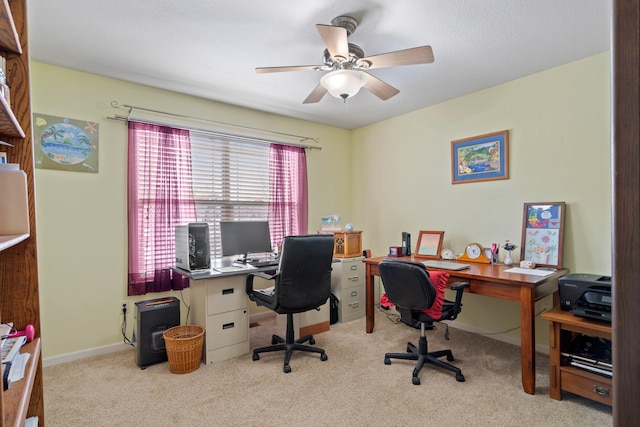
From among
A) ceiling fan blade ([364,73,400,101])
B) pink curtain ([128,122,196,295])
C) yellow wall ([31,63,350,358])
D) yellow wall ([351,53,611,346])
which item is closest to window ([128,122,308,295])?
pink curtain ([128,122,196,295])

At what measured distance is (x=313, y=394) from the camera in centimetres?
221

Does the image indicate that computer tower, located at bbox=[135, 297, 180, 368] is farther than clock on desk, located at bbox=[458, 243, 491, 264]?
No

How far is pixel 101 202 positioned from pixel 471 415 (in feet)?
10.5

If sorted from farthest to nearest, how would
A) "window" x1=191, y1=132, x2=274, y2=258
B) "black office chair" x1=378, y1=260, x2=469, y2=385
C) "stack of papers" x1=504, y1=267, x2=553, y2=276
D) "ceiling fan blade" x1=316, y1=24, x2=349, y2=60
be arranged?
1. "window" x1=191, y1=132, x2=274, y2=258
2. "stack of papers" x1=504, y1=267, x2=553, y2=276
3. "black office chair" x1=378, y1=260, x2=469, y2=385
4. "ceiling fan blade" x1=316, y1=24, x2=349, y2=60

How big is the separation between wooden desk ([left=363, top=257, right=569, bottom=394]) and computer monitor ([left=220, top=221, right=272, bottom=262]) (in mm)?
1839

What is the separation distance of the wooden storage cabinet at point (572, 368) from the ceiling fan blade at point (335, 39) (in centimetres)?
212

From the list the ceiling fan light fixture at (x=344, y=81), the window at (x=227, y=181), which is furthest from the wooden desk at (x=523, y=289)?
the window at (x=227, y=181)

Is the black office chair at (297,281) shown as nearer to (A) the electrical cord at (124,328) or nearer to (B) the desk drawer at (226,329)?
(B) the desk drawer at (226,329)

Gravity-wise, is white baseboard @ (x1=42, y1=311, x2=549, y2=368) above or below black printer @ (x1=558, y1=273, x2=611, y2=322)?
below

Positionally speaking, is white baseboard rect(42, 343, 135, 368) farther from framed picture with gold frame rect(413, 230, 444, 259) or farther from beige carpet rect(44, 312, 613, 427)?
framed picture with gold frame rect(413, 230, 444, 259)

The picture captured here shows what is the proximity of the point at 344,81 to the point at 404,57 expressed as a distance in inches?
15.3

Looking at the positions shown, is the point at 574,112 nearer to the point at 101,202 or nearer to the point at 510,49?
the point at 510,49

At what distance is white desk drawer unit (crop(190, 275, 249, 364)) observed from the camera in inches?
106

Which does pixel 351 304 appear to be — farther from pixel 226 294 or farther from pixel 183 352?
pixel 183 352
